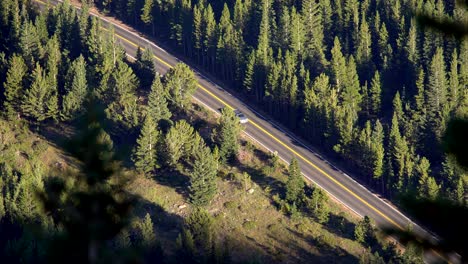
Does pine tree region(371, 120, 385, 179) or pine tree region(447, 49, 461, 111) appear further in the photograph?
pine tree region(447, 49, 461, 111)

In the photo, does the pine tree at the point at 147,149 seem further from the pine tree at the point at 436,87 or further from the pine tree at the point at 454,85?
the pine tree at the point at 454,85

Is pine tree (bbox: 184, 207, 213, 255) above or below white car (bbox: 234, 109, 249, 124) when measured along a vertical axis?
above

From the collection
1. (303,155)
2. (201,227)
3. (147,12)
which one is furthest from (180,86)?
(147,12)

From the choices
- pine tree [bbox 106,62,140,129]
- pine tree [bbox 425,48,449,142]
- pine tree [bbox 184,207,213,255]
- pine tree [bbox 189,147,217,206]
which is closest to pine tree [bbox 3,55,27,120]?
pine tree [bbox 106,62,140,129]

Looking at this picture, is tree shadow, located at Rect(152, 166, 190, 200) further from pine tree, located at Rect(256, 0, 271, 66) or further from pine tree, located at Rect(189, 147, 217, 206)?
pine tree, located at Rect(256, 0, 271, 66)

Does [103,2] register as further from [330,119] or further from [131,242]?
[131,242]

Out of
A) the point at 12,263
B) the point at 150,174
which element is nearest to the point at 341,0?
the point at 150,174

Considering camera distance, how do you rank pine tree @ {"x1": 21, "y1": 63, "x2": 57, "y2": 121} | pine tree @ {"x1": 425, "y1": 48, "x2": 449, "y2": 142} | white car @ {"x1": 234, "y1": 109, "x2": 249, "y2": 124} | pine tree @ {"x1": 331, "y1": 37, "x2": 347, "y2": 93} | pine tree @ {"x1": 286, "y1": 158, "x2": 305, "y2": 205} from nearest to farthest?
pine tree @ {"x1": 286, "y1": 158, "x2": 305, "y2": 205}, pine tree @ {"x1": 21, "y1": 63, "x2": 57, "y2": 121}, pine tree @ {"x1": 425, "y1": 48, "x2": 449, "y2": 142}, white car @ {"x1": 234, "y1": 109, "x2": 249, "y2": 124}, pine tree @ {"x1": 331, "y1": 37, "x2": 347, "y2": 93}

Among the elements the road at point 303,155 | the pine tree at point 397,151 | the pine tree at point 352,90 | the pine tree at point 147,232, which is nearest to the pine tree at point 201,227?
the pine tree at point 147,232
